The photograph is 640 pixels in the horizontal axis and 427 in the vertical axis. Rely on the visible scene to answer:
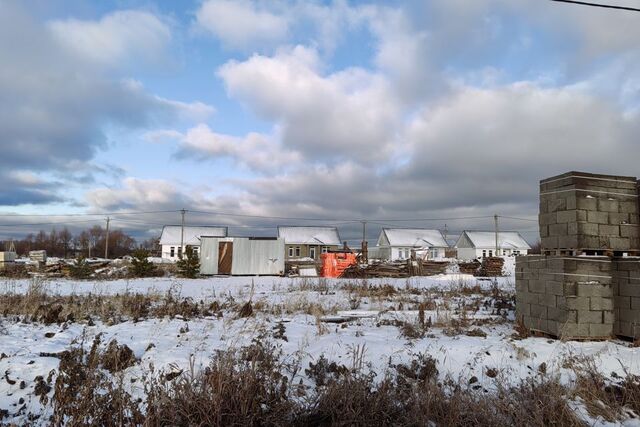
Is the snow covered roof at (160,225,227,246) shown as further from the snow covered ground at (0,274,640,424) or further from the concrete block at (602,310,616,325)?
the concrete block at (602,310,616,325)

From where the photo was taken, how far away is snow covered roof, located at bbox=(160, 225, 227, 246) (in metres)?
68.6

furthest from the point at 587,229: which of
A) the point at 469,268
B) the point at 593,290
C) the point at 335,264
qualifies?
the point at 469,268

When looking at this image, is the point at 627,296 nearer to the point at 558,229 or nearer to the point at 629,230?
the point at 629,230

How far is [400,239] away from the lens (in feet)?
238

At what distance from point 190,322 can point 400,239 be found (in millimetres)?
65888

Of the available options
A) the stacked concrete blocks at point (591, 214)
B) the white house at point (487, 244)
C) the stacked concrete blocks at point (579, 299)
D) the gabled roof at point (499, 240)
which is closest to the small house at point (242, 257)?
the stacked concrete blocks at point (591, 214)

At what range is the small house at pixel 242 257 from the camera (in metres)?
30.6

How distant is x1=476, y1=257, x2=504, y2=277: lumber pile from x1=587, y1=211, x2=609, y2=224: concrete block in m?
23.2

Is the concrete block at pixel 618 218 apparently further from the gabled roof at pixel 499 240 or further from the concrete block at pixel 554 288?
the gabled roof at pixel 499 240

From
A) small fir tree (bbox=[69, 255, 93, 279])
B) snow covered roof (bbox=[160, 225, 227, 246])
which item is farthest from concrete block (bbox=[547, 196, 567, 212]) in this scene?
snow covered roof (bbox=[160, 225, 227, 246])

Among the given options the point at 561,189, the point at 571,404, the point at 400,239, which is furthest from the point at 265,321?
the point at 400,239

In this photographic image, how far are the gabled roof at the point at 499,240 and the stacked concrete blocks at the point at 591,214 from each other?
6975cm

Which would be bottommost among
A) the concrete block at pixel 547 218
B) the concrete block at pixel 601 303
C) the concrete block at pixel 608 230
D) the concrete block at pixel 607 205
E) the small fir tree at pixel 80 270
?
the small fir tree at pixel 80 270

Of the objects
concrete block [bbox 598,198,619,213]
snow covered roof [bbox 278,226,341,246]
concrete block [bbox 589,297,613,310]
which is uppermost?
snow covered roof [bbox 278,226,341,246]
